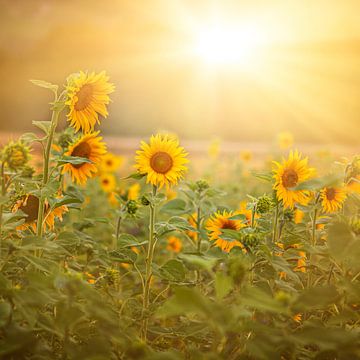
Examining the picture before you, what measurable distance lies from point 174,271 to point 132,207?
48 cm

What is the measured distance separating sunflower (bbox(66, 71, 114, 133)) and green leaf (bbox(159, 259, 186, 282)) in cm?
54

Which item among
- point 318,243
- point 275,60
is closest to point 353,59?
point 275,60

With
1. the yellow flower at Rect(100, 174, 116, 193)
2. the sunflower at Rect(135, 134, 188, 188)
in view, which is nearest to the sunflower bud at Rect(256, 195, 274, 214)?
the sunflower at Rect(135, 134, 188, 188)

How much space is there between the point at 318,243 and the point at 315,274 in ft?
0.44

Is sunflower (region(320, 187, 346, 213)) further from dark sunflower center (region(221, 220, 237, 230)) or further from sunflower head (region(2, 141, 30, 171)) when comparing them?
sunflower head (region(2, 141, 30, 171))

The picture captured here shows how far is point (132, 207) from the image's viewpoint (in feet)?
7.76

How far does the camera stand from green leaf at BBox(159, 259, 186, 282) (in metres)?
1.95

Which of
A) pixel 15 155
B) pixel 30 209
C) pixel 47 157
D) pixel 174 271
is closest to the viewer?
pixel 15 155

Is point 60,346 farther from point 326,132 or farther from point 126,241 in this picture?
point 326,132

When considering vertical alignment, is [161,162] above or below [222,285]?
above

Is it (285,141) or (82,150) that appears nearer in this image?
(82,150)

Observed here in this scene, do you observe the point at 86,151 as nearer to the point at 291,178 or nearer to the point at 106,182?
the point at 291,178

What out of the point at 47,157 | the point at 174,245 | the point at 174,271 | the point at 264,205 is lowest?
the point at 174,245

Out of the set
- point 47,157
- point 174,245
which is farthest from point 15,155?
point 174,245
